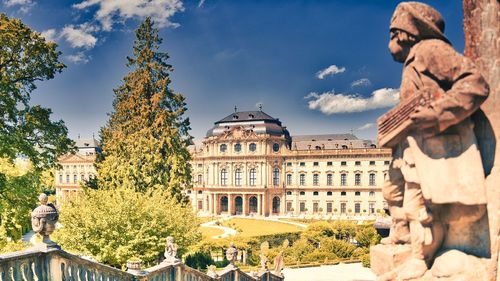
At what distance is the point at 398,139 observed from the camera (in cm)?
397

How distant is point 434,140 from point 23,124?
16600 mm

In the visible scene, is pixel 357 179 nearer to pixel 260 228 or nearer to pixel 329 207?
pixel 329 207

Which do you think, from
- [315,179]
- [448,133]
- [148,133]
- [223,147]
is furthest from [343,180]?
[448,133]

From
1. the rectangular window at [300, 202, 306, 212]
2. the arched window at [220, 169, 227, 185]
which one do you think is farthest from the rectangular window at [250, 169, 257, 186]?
the rectangular window at [300, 202, 306, 212]

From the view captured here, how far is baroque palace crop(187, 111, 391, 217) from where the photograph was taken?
203 ft

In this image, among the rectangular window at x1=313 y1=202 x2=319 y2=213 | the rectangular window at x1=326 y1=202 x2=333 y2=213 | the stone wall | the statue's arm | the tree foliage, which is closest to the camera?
the statue's arm

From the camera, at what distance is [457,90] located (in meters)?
3.45

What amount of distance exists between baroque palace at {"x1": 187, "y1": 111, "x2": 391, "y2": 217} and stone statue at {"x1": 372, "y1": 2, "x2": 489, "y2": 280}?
194 feet

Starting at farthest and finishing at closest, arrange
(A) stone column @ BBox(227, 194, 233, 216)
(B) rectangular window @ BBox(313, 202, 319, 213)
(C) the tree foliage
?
(A) stone column @ BBox(227, 194, 233, 216), (B) rectangular window @ BBox(313, 202, 319, 213), (C) the tree foliage

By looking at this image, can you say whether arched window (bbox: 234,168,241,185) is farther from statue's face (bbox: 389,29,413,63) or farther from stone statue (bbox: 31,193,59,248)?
statue's face (bbox: 389,29,413,63)

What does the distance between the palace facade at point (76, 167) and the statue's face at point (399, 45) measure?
76.7m

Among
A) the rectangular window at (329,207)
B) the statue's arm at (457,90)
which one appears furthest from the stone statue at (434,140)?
the rectangular window at (329,207)

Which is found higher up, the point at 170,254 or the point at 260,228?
the point at 170,254

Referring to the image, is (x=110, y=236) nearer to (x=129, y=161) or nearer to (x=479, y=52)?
(x=129, y=161)
